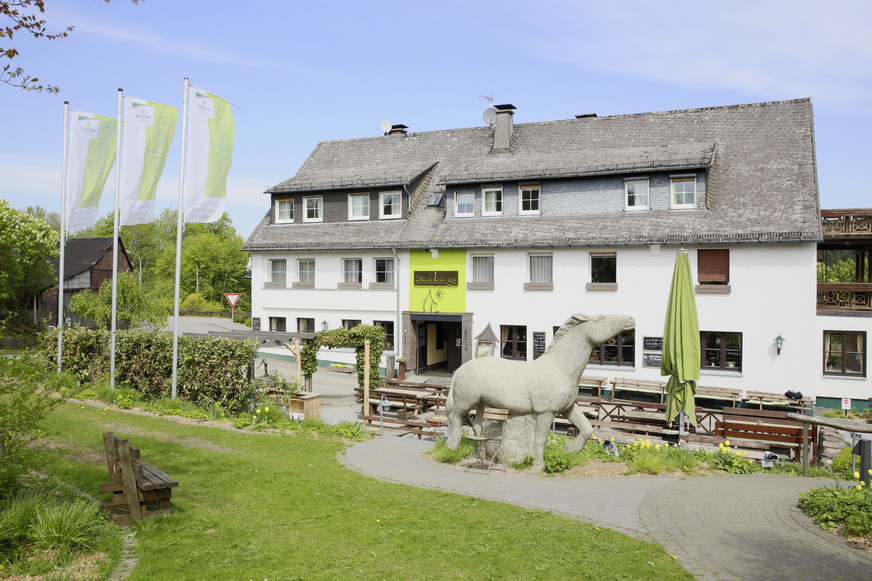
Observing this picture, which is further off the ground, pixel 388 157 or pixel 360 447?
pixel 388 157

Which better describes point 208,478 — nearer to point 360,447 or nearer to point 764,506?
point 360,447

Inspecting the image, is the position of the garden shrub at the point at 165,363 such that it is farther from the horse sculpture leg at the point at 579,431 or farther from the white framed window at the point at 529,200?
the white framed window at the point at 529,200

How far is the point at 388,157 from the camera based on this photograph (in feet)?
110

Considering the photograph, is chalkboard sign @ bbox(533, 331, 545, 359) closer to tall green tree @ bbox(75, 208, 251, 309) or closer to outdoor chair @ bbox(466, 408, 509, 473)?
outdoor chair @ bbox(466, 408, 509, 473)

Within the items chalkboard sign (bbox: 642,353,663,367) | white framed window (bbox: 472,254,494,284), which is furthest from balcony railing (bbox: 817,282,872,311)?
white framed window (bbox: 472,254,494,284)

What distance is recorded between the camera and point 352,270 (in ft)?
97.2

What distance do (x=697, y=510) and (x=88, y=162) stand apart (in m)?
19.4

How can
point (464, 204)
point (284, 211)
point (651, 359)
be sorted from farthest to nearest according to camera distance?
1. point (284, 211)
2. point (464, 204)
3. point (651, 359)

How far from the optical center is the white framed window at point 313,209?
31391mm

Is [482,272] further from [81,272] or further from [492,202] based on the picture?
[81,272]

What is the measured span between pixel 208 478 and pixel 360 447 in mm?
4266

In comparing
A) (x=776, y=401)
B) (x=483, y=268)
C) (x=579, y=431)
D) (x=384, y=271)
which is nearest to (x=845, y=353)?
(x=776, y=401)

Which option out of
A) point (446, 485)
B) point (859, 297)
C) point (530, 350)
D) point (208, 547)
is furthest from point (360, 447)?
point (859, 297)

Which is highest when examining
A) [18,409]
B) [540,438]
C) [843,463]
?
[18,409]
